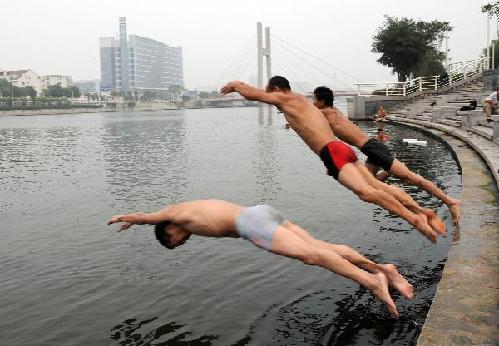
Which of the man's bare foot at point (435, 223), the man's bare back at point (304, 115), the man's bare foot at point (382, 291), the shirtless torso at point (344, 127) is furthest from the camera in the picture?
the shirtless torso at point (344, 127)

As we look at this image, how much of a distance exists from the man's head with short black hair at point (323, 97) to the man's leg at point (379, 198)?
175 cm

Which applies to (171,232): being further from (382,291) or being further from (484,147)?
(484,147)

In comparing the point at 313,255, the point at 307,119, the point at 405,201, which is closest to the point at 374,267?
the point at 313,255

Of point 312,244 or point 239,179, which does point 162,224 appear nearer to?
point 312,244

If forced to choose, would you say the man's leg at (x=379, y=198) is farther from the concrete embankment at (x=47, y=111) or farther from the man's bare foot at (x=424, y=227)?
the concrete embankment at (x=47, y=111)

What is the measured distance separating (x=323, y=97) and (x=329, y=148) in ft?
5.23

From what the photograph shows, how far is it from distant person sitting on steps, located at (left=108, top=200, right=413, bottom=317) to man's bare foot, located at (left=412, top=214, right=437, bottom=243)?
122cm

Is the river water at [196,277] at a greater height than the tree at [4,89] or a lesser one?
lesser

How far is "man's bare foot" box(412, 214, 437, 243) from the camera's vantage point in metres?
5.66

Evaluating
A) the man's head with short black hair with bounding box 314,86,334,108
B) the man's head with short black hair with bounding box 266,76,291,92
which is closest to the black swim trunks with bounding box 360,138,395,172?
the man's head with short black hair with bounding box 314,86,334,108

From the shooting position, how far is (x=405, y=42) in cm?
5141

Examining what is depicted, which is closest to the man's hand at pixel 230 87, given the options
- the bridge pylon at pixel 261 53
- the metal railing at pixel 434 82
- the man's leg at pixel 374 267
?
the man's leg at pixel 374 267

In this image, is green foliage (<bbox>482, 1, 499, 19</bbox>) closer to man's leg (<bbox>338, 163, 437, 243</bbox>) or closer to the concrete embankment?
man's leg (<bbox>338, 163, 437, 243</bbox>)

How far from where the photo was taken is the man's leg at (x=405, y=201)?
5.97m
